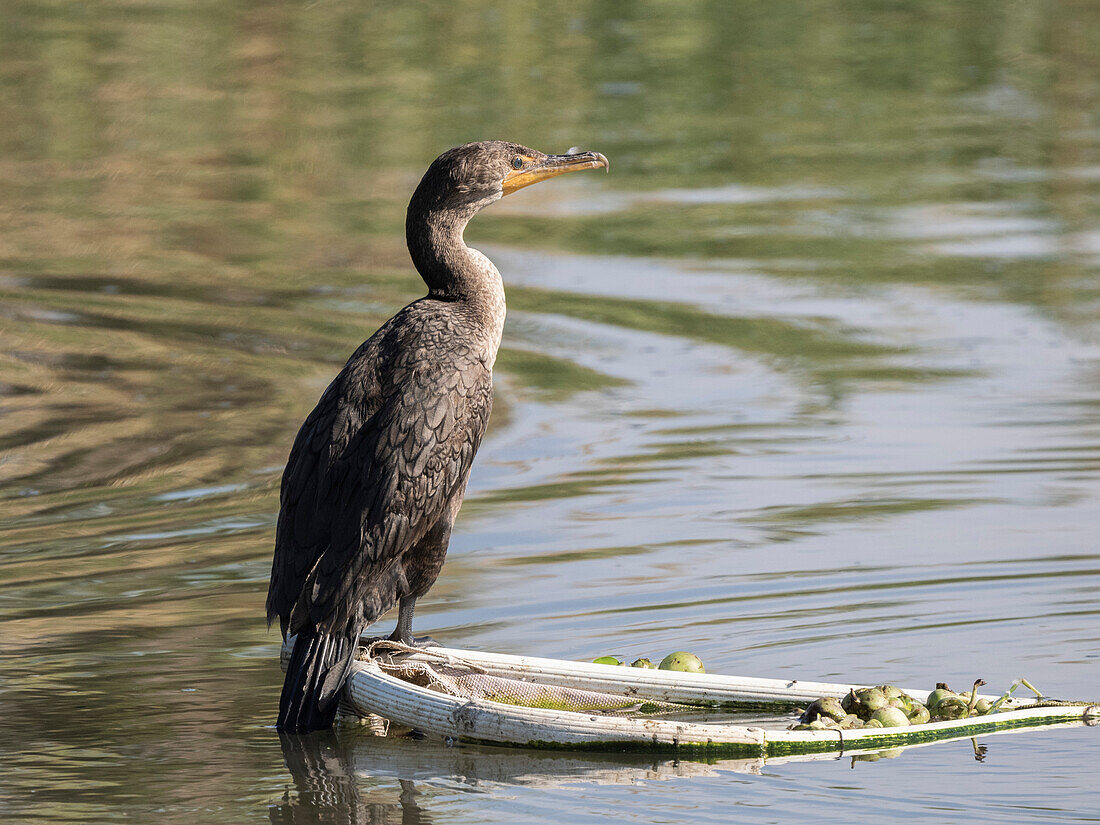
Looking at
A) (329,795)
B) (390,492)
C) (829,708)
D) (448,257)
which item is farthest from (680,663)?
(448,257)

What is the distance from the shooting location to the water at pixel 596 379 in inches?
212

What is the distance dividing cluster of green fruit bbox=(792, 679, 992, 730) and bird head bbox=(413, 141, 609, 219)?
2.01 metres

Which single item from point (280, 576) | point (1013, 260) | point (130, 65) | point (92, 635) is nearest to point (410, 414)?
point (280, 576)

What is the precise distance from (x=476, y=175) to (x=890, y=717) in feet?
7.43

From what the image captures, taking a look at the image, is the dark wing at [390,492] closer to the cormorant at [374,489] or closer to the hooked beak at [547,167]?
the cormorant at [374,489]

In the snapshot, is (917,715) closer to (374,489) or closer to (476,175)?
(374,489)

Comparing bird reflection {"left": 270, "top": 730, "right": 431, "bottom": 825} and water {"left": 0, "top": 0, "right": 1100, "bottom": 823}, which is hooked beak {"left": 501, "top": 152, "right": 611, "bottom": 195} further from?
bird reflection {"left": 270, "top": 730, "right": 431, "bottom": 825}

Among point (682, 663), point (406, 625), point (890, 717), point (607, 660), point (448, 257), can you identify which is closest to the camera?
point (890, 717)

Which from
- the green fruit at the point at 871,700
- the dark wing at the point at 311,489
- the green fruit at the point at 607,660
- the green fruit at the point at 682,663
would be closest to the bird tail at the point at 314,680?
the dark wing at the point at 311,489

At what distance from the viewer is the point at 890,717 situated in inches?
199

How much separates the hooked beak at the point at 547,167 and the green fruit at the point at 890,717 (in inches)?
85.2

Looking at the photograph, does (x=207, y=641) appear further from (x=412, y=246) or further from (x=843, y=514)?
(x=843, y=514)

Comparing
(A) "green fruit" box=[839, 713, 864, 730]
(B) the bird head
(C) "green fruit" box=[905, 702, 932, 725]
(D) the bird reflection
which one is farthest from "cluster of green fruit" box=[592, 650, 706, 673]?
(B) the bird head

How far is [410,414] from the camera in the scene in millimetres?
5617
